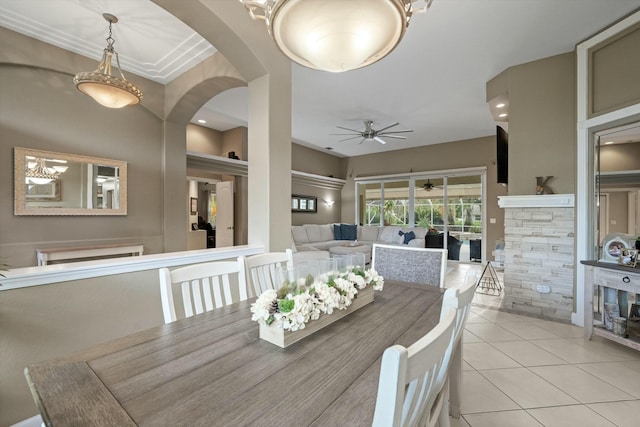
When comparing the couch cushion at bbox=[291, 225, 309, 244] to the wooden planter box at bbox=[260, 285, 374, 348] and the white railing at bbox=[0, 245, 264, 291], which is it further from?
the wooden planter box at bbox=[260, 285, 374, 348]

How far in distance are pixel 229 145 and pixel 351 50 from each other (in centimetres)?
581

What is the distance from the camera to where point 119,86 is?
2576 mm

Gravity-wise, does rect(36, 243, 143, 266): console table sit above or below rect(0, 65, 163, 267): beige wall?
below

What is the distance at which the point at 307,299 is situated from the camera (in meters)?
1.08

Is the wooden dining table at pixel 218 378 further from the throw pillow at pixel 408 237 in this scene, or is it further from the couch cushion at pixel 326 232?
the couch cushion at pixel 326 232

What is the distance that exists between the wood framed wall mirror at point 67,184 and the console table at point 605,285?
5.35m

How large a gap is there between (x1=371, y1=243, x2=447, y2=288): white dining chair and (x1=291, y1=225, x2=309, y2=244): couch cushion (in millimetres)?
4373

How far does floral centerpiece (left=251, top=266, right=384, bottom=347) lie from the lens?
3.27ft

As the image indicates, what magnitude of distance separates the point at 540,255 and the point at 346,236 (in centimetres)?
475

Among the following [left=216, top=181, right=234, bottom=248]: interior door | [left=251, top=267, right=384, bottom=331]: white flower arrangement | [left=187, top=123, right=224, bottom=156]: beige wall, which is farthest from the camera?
[left=216, top=181, right=234, bottom=248]: interior door

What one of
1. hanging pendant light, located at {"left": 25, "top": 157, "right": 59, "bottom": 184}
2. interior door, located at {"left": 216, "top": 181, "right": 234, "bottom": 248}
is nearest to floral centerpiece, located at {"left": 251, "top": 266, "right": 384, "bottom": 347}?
hanging pendant light, located at {"left": 25, "top": 157, "right": 59, "bottom": 184}

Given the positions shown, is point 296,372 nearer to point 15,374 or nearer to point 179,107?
point 15,374

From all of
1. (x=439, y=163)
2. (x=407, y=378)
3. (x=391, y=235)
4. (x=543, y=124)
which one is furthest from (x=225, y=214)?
(x=407, y=378)

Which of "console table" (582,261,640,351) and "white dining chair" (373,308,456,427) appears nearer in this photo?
"white dining chair" (373,308,456,427)
